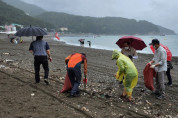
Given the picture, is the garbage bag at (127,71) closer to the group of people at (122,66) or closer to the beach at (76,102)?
the group of people at (122,66)

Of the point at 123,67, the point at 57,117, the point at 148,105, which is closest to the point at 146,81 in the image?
the point at 148,105

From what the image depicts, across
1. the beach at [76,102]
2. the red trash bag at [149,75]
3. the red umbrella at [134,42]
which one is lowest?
the beach at [76,102]

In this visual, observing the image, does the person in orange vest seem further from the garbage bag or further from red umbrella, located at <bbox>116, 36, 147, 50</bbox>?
red umbrella, located at <bbox>116, 36, 147, 50</bbox>

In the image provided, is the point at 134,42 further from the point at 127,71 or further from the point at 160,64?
the point at 127,71

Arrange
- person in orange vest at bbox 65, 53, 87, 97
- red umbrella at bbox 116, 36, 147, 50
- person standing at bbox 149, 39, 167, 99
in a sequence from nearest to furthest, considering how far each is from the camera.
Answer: person in orange vest at bbox 65, 53, 87, 97, person standing at bbox 149, 39, 167, 99, red umbrella at bbox 116, 36, 147, 50

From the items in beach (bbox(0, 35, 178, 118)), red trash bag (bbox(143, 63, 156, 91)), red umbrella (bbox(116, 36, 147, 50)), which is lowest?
beach (bbox(0, 35, 178, 118))

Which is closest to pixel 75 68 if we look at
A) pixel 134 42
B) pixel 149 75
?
pixel 149 75

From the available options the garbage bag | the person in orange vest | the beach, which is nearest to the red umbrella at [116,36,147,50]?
the beach

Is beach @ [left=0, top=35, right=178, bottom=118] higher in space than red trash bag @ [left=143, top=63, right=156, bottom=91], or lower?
lower

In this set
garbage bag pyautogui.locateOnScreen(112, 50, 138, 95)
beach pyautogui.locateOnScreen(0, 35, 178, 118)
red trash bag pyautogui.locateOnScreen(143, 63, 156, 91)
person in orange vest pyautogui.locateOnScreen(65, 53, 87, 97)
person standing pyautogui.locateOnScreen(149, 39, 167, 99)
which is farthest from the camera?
red trash bag pyautogui.locateOnScreen(143, 63, 156, 91)

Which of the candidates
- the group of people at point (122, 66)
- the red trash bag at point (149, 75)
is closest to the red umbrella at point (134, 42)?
the group of people at point (122, 66)

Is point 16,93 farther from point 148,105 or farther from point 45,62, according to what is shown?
point 148,105

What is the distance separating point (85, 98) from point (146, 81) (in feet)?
7.41

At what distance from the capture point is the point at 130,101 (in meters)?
5.75
